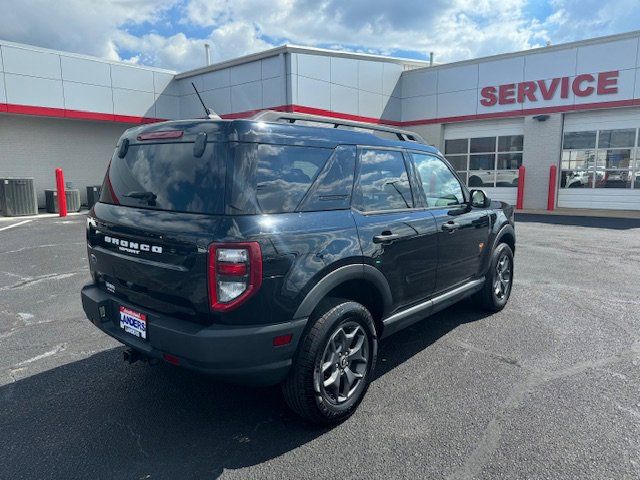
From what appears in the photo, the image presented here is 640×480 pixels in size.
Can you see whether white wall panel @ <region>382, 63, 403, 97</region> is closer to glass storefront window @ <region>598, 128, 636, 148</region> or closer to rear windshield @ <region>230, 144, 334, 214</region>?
glass storefront window @ <region>598, 128, 636, 148</region>

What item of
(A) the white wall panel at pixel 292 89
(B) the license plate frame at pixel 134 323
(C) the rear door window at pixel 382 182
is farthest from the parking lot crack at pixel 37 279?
(A) the white wall panel at pixel 292 89

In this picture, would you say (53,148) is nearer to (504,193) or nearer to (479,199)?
(479,199)

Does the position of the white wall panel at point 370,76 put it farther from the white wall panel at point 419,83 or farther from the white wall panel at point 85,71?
the white wall panel at point 85,71

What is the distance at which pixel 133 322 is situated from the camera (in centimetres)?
287

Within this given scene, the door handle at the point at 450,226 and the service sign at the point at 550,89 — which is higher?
the service sign at the point at 550,89

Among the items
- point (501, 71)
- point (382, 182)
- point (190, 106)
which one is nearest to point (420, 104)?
point (501, 71)

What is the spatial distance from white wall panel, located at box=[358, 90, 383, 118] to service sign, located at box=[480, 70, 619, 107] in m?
4.17

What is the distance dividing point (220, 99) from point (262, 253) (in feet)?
56.6

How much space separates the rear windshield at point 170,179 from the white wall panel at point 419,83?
1844cm

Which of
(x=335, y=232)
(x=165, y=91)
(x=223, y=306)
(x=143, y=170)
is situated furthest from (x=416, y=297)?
(x=165, y=91)

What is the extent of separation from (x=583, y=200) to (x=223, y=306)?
18.1 meters

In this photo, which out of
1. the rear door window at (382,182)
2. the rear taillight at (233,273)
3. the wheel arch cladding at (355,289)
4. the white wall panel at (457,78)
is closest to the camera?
the rear taillight at (233,273)

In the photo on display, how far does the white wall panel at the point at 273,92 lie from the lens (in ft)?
52.8

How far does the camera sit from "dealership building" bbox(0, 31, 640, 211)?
1578cm
